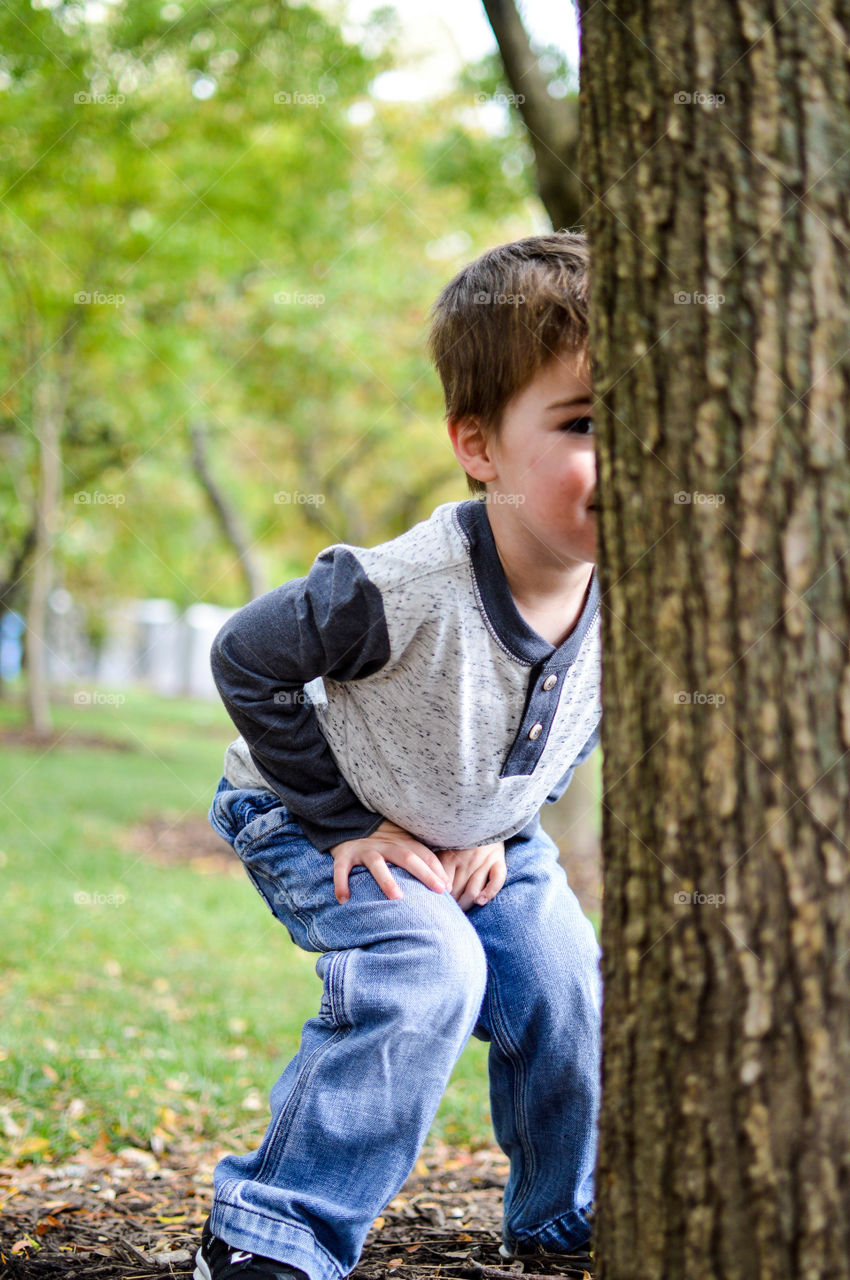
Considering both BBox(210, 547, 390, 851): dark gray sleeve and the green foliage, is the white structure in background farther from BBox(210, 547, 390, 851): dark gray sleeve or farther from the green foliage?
BBox(210, 547, 390, 851): dark gray sleeve

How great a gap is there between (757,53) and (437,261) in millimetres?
12696

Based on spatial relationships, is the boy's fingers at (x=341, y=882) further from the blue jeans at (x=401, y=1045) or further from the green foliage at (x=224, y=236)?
the green foliage at (x=224, y=236)

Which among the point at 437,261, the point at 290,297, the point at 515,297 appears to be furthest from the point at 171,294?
the point at 515,297

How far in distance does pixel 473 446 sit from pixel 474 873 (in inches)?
31.9

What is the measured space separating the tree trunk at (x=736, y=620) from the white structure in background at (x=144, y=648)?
24.6 meters

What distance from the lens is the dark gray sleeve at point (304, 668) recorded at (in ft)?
6.18

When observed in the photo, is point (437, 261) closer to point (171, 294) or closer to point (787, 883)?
point (171, 294)

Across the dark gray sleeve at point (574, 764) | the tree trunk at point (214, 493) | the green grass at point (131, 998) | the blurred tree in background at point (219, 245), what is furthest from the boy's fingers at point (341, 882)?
the tree trunk at point (214, 493)

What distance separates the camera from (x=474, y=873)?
212 cm

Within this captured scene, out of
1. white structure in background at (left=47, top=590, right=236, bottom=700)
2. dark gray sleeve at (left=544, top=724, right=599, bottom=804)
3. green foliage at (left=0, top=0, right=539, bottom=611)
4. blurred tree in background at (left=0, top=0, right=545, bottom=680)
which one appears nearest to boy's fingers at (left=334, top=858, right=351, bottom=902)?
dark gray sleeve at (left=544, top=724, right=599, bottom=804)

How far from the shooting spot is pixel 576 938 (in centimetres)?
209

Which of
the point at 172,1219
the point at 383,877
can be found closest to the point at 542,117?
the point at 383,877

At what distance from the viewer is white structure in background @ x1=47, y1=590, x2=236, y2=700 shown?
88.4 ft

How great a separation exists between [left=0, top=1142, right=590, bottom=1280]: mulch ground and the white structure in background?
75.6ft
